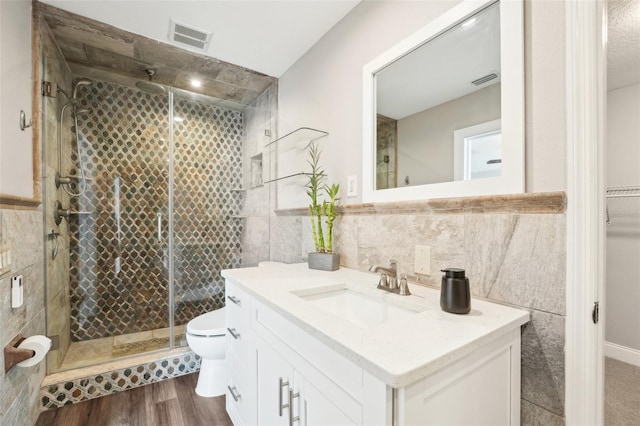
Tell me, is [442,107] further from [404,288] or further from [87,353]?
[87,353]

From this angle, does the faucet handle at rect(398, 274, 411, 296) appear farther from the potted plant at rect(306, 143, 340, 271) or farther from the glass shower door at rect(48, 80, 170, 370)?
the glass shower door at rect(48, 80, 170, 370)

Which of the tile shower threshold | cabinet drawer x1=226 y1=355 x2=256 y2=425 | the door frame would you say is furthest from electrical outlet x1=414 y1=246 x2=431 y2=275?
the tile shower threshold

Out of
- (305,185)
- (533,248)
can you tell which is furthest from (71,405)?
(533,248)

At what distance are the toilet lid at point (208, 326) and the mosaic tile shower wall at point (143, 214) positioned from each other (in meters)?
0.64

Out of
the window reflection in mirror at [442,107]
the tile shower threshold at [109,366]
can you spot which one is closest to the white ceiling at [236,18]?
the window reflection in mirror at [442,107]

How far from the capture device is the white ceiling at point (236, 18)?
1.77m

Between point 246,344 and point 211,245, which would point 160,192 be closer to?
point 211,245

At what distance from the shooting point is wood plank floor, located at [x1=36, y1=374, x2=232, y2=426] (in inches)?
65.2

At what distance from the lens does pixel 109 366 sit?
200 centimetres

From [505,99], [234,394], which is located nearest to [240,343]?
[234,394]

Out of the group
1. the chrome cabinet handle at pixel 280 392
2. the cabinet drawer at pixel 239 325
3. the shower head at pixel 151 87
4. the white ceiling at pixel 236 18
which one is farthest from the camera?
the shower head at pixel 151 87

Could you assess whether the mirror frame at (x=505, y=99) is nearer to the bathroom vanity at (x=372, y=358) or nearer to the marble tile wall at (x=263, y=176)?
the bathroom vanity at (x=372, y=358)

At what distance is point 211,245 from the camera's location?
3.05 metres

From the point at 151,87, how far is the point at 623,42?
3620 mm
